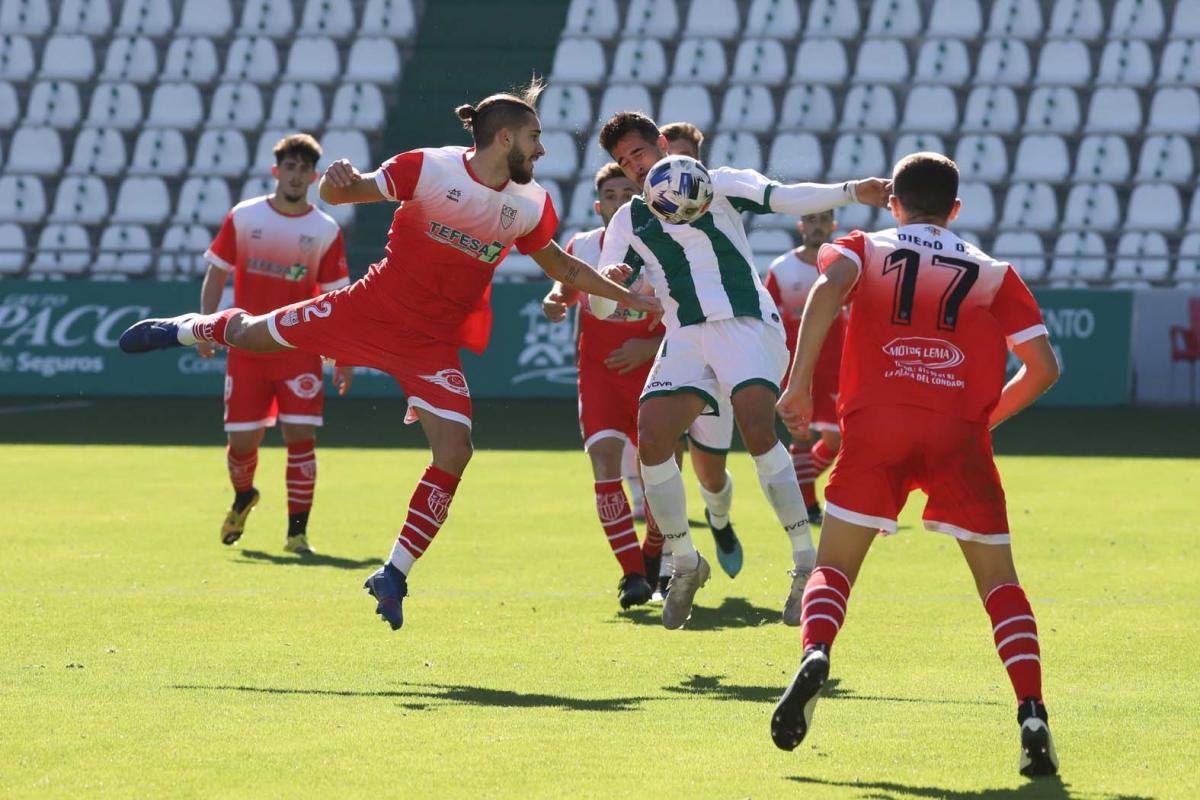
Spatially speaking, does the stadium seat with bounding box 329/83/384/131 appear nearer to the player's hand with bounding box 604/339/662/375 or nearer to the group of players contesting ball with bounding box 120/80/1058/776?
the group of players contesting ball with bounding box 120/80/1058/776

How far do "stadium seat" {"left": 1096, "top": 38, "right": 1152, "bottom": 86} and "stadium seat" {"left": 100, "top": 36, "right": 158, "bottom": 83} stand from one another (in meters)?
13.2

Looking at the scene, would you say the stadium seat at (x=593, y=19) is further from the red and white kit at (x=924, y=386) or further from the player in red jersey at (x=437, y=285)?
the red and white kit at (x=924, y=386)

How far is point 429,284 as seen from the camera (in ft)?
24.3

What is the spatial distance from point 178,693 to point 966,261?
2.97 m

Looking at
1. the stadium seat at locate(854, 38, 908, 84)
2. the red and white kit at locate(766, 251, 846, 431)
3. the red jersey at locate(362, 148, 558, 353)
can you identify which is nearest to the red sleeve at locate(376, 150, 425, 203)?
the red jersey at locate(362, 148, 558, 353)

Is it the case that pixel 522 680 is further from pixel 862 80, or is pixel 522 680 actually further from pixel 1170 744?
pixel 862 80

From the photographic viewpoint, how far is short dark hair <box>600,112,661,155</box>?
25.6 feet

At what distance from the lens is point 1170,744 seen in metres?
5.48

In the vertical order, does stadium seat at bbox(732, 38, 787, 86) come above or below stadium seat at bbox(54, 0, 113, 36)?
above

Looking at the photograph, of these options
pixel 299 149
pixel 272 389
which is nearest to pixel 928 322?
pixel 299 149

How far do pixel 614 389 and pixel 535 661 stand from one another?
223 cm

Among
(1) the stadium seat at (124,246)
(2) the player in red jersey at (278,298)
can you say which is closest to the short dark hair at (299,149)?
(2) the player in red jersey at (278,298)

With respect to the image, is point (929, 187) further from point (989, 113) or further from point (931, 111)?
point (989, 113)

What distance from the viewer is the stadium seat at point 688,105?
24.7 m
